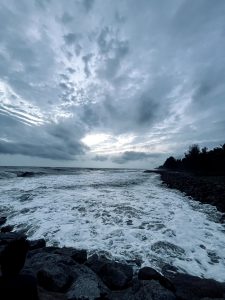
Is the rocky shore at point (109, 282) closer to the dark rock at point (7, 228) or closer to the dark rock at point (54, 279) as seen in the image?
the dark rock at point (54, 279)

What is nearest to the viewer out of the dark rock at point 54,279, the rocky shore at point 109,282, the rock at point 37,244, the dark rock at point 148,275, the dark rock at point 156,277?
the rocky shore at point 109,282

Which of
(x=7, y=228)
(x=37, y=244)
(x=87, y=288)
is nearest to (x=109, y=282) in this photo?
(x=87, y=288)

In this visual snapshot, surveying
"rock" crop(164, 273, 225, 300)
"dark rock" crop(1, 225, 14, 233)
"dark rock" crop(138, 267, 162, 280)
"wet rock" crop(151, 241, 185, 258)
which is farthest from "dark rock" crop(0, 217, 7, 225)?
Result: "rock" crop(164, 273, 225, 300)

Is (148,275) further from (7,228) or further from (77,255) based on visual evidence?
(7,228)

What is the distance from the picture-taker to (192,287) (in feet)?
14.8

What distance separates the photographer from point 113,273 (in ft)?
15.4

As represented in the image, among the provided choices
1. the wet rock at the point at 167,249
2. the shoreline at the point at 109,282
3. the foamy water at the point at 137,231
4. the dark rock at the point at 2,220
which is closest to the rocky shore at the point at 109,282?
the shoreline at the point at 109,282

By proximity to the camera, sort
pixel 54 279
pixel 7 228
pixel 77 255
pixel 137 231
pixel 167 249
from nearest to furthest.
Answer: pixel 54 279 → pixel 77 255 → pixel 167 249 → pixel 7 228 → pixel 137 231

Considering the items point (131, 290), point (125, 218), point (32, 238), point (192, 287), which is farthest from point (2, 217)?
point (192, 287)

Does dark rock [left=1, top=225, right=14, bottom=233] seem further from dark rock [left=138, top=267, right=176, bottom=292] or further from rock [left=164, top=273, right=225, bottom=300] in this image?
rock [left=164, top=273, right=225, bottom=300]

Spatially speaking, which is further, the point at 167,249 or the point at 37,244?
the point at 167,249

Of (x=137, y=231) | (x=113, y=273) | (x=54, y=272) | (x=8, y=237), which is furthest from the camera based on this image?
(x=137, y=231)

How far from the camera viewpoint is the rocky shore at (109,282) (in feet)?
13.1

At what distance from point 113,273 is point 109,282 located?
0.21 meters
